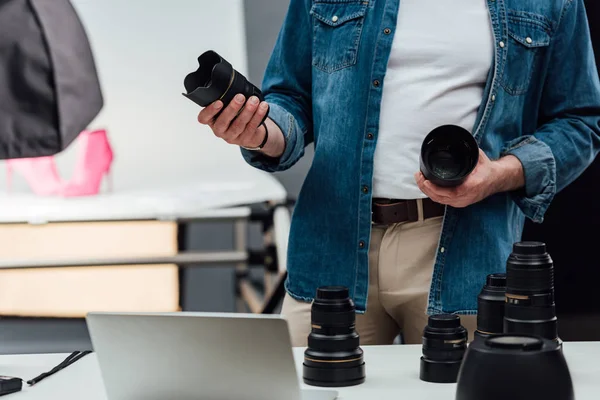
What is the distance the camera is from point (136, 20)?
2670 millimetres

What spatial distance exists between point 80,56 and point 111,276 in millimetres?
648

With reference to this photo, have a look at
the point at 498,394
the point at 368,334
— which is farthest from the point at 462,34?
the point at 498,394

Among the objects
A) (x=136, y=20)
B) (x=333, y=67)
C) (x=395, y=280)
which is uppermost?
(x=136, y=20)

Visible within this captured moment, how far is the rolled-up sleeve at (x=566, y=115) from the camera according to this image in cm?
154

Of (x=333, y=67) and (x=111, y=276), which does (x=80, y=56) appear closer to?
(x=111, y=276)

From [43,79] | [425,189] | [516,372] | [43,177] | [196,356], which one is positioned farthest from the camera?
[43,177]

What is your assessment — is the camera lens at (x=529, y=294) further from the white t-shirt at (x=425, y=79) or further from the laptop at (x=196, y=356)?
the white t-shirt at (x=425, y=79)

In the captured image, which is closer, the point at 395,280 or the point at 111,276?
the point at 395,280

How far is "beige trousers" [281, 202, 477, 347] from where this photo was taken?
4.99 ft

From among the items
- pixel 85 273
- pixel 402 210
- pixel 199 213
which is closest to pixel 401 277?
pixel 402 210

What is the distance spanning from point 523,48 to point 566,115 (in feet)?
0.49

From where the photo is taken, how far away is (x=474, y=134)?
1.52 meters

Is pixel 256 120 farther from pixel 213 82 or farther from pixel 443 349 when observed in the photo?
pixel 443 349

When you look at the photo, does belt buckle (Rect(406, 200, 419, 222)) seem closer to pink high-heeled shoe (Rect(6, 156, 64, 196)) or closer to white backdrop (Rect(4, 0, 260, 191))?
white backdrop (Rect(4, 0, 260, 191))
